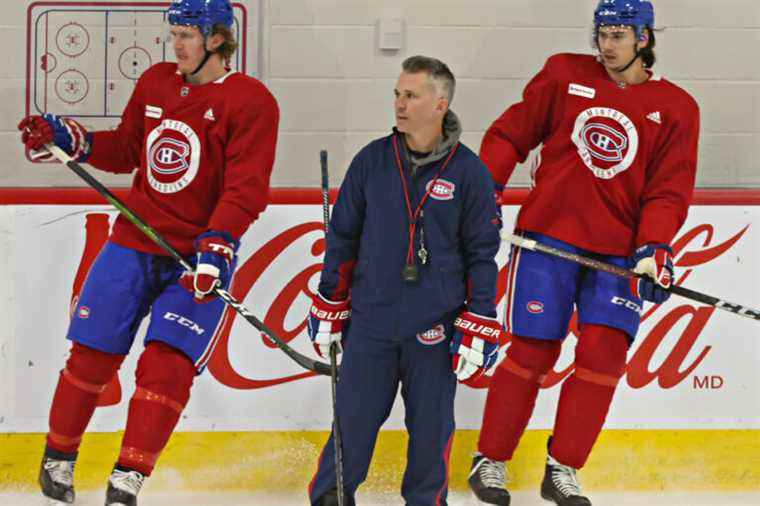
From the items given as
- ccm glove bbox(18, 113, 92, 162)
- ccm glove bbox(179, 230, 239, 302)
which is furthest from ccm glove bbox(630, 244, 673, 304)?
ccm glove bbox(18, 113, 92, 162)

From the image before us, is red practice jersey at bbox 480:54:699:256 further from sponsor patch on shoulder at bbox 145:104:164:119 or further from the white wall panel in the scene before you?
sponsor patch on shoulder at bbox 145:104:164:119

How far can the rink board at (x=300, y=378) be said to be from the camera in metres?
3.88

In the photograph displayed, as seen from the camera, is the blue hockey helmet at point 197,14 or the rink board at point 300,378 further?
the rink board at point 300,378

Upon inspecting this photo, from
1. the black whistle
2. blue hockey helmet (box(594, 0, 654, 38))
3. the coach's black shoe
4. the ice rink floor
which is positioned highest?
blue hockey helmet (box(594, 0, 654, 38))

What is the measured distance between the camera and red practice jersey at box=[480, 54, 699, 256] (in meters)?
3.49

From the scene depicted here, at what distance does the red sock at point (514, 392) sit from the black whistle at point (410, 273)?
0.71m

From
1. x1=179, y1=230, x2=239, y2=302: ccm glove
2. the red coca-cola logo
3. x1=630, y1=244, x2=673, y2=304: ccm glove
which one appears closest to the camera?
x1=179, y1=230, x2=239, y2=302: ccm glove

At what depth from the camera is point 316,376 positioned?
3.96 m

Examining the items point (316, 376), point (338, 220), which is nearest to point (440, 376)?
point (338, 220)

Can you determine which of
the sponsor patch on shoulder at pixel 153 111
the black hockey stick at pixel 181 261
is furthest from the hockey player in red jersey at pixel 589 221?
the sponsor patch on shoulder at pixel 153 111

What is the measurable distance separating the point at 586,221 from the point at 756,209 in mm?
803

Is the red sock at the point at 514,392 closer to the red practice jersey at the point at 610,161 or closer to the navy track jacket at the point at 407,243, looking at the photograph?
the red practice jersey at the point at 610,161

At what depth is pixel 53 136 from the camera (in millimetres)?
3500

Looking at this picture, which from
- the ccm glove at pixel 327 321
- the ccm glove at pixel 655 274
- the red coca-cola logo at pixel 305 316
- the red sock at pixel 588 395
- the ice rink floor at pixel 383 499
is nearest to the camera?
the ccm glove at pixel 327 321
